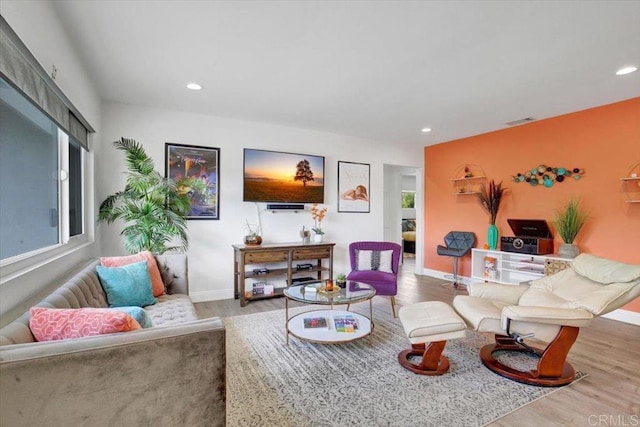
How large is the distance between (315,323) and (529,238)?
10.9 ft

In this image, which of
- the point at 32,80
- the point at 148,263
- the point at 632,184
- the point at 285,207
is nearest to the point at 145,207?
the point at 148,263

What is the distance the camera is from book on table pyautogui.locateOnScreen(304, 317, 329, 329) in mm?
2826

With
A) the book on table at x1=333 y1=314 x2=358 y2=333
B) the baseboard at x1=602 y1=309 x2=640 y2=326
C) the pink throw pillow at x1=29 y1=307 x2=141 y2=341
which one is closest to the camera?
the pink throw pillow at x1=29 y1=307 x2=141 y2=341

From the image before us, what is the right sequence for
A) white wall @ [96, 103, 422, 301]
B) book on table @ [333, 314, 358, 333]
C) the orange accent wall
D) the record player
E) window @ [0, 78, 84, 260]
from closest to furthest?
1. window @ [0, 78, 84, 260]
2. book on table @ [333, 314, 358, 333]
3. the orange accent wall
4. white wall @ [96, 103, 422, 301]
5. the record player

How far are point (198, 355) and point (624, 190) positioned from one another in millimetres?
4812

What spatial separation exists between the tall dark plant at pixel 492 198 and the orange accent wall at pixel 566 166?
103 mm

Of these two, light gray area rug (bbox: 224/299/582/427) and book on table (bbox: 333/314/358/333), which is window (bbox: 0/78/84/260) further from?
book on table (bbox: 333/314/358/333)

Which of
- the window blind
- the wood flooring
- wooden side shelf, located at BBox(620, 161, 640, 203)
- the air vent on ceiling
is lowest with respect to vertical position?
the wood flooring

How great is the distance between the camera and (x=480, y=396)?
215 cm

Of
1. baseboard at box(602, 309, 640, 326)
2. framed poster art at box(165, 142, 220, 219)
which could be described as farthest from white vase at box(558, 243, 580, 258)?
framed poster art at box(165, 142, 220, 219)

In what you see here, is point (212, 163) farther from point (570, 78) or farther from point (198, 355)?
point (570, 78)

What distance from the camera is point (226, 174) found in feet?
14.6

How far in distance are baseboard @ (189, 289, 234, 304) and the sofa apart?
3.01 meters

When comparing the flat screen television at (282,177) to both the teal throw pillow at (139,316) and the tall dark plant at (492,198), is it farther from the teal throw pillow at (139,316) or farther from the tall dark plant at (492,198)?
the teal throw pillow at (139,316)
